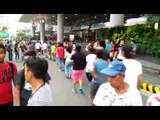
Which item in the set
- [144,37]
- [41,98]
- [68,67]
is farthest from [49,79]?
[144,37]

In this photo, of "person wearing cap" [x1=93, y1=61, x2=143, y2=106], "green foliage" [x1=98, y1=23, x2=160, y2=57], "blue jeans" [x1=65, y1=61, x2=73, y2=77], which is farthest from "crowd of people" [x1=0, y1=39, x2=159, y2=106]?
"green foliage" [x1=98, y1=23, x2=160, y2=57]

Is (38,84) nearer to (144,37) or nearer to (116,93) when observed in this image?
(116,93)

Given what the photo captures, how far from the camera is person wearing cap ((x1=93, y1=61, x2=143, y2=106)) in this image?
3101 millimetres

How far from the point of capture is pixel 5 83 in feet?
13.8

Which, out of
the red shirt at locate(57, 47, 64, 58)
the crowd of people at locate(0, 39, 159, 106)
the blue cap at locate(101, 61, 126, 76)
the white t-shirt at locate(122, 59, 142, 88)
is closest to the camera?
the crowd of people at locate(0, 39, 159, 106)

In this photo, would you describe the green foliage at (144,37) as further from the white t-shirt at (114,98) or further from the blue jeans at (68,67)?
the white t-shirt at (114,98)

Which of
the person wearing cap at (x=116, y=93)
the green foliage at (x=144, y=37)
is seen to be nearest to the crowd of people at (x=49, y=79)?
the person wearing cap at (x=116, y=93)

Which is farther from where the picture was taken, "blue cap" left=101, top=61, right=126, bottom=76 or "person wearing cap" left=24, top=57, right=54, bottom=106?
"blue cap" left=101, top=61, right=126, bottom=76

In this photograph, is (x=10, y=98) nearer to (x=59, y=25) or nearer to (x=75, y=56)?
(x=75, y=56)

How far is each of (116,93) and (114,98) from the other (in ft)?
0.27

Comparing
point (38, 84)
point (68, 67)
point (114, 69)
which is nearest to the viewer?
point (38, 84)

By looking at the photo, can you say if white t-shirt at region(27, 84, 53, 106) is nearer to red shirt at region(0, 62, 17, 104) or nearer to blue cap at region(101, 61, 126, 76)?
blue cap at region(101, 61, 126, 76)
